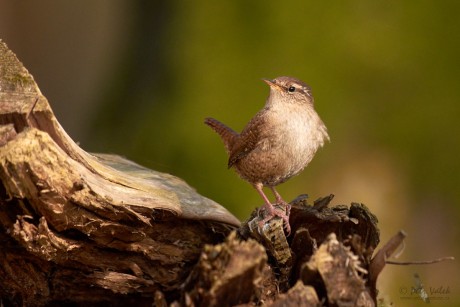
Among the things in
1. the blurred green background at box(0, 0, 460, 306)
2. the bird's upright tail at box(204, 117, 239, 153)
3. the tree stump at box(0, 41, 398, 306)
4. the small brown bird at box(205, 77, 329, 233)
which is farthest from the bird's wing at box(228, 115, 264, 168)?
the blurred green background at box(0, 0, 460, 306)

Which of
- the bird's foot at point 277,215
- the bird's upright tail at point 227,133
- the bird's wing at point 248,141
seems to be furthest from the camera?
the bird's upright tail at point 227,133

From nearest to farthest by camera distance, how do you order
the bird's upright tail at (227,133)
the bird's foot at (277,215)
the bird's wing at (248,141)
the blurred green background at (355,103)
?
the bird's foot at (277,215) < the bird's wing at (248,141) < the bird's upright tail at (227,133) < the blurred green background at (355,103)

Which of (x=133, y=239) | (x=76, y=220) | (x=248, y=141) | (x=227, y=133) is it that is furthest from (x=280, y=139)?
(x=76, y=220)

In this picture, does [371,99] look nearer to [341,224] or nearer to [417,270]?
[417,270]

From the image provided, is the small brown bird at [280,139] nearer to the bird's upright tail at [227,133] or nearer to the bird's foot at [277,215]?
the bird's upright tail at [227,133]

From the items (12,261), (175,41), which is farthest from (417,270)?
(12,261)

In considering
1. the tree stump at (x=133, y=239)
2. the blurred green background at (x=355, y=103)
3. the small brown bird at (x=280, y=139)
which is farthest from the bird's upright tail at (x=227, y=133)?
the blurred green background at (x=355, y=103)

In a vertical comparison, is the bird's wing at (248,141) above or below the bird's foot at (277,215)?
above

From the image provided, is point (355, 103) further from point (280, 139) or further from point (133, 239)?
point (133, 239)
